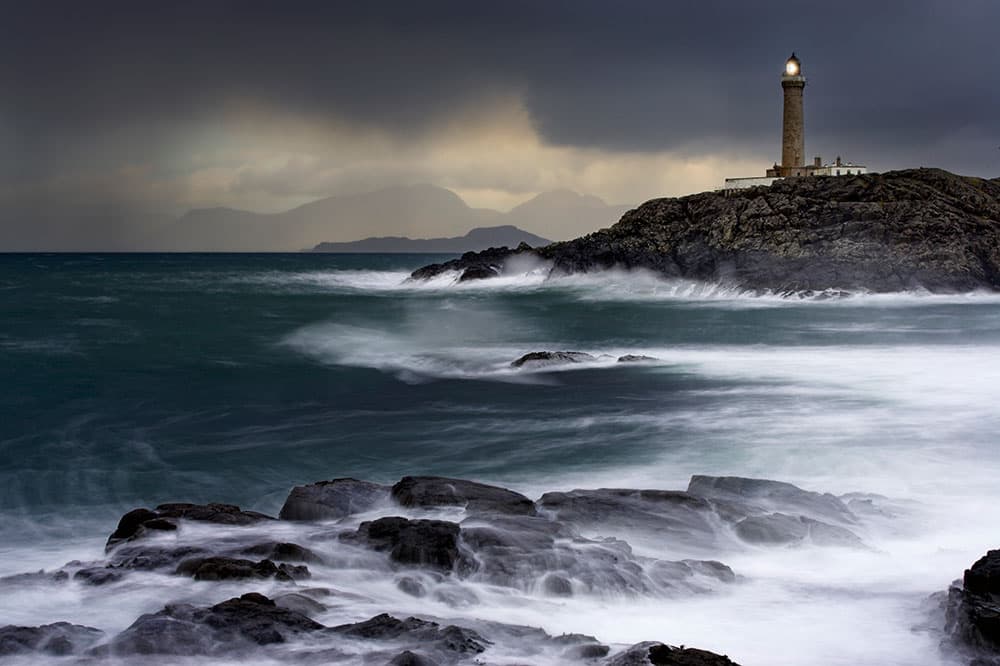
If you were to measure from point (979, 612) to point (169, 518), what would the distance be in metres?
6.21

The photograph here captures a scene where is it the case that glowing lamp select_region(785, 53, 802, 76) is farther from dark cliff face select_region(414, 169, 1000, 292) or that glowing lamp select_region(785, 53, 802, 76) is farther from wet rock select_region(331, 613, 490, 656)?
wet rock select_region(331, 613, 490, 656)

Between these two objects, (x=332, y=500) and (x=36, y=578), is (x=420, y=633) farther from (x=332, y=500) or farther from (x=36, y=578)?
(x=332, y=500)

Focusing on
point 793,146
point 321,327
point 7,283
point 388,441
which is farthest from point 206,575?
point 7,283

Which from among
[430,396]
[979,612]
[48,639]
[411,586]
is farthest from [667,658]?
[430,396]

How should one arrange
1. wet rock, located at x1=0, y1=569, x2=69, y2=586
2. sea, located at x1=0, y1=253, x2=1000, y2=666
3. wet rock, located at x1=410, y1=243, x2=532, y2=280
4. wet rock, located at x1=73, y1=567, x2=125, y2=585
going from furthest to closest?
wet rock, located at x1=410, y1=243, x2=532, y2=280
wet rock, located at x1=0, y1=569, x2=69, y2=586
wet rock, located at x1=73, y1=567, x2=125, y2=585
sea, located at x1=0, y1=253, x2=1000, y2=666

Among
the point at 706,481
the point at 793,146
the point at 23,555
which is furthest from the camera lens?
the point at 793,146

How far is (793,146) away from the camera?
66188 mm

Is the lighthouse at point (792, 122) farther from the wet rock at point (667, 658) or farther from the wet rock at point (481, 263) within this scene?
the wet rock at point (667, 658)

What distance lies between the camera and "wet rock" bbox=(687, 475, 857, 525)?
9.20 meters

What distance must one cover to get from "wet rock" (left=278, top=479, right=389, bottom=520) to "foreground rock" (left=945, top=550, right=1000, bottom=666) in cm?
497

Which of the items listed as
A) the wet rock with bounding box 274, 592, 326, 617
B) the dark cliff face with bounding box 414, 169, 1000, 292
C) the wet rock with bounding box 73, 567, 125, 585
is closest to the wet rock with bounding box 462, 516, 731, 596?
the wet rock with bounding box 274, 592, 326, 617

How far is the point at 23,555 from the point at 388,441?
20.6ft

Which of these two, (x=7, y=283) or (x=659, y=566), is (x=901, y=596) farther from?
(x=7, y=283)

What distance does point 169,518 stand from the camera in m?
8.65
